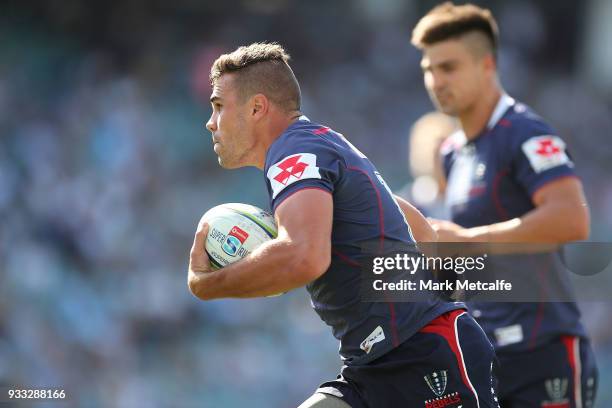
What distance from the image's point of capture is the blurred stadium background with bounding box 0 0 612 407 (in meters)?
9.99

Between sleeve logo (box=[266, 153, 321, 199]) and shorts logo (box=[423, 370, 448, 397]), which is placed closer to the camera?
sleeve logo (box=[266, 153, 321, 199])

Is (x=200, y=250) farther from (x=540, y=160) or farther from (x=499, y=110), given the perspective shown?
(x=499, y=110)

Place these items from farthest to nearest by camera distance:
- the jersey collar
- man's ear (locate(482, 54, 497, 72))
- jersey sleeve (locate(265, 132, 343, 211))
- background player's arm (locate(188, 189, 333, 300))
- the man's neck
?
1. man's ear (locate(482, 54, 497, 72))
2. the man's neck
3. the jersey collar
4. jersey sleeve (locate(265, 132, 343, 211))
5. background player's arm (locate(188, 189, 333, 300))

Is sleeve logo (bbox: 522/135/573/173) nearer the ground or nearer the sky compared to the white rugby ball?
nearer the sky

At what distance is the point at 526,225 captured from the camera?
4973mm

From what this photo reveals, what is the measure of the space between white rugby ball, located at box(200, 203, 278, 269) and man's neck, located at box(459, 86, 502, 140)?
2212 millimetres

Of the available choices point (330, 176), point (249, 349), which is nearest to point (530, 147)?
point (330, 176)

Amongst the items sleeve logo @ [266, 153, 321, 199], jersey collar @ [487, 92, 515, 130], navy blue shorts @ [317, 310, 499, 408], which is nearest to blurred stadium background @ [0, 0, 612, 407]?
jersey collar @ [487, 92, 515, 130]

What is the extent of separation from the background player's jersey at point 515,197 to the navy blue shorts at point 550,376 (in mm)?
65

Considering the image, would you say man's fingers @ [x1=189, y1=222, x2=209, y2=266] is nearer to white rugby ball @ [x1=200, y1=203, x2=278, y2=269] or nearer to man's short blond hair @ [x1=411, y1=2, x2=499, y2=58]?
white rugby ball @ [x1=200, y1=203, x2=278, y2=269]

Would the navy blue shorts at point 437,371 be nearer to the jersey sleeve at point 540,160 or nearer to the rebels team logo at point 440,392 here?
the rebels team logo at point 440,392

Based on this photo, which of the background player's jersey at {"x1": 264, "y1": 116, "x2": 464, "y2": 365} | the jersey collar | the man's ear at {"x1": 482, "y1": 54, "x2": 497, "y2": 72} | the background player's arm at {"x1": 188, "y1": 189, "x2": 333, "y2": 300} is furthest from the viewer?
the man's ear at {"x1": 482, "y1": 54, "x2": 497, "y2": 72}

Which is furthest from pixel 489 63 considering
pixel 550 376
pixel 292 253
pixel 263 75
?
pixel 292 253

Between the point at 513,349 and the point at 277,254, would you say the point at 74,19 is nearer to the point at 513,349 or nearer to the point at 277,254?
the point at 513,349
